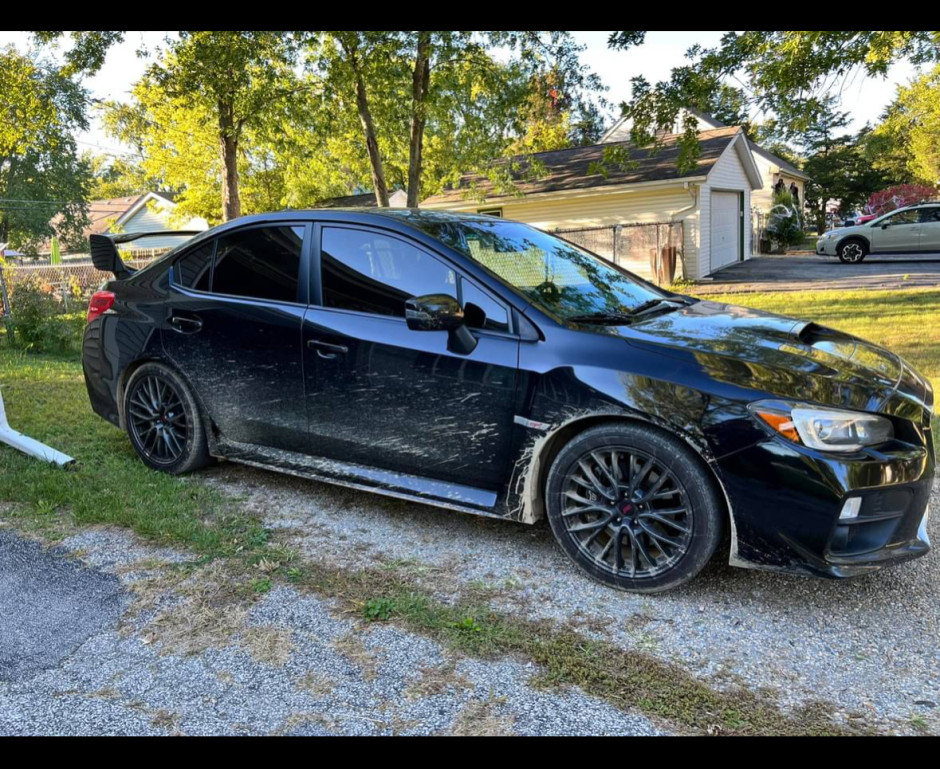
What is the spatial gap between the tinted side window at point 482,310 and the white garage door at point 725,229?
19.5 m

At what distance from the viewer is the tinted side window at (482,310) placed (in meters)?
3.49

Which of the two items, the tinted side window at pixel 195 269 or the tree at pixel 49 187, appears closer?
the tinted side window at pixel 195 269

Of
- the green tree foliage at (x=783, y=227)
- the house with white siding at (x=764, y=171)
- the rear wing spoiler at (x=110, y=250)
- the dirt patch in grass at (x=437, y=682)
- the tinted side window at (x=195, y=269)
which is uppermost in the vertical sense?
the house with white siding at (x=764, y=171)

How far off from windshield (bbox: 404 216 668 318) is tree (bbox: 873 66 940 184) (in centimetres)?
1259

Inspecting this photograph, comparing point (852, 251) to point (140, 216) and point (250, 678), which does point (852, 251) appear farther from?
point (140, 216)

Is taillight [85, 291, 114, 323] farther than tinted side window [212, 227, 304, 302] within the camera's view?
Yes

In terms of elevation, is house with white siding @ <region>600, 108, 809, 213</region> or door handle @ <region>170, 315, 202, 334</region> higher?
house with white siding @ <region>600, 108, 809, 213</region>

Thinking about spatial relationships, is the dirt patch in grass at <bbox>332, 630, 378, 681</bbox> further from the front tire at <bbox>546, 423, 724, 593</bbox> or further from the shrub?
the shrub

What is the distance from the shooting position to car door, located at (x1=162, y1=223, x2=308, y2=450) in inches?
160

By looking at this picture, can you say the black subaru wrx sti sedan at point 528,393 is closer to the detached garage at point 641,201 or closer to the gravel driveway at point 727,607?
the gravel driveway at point 727,607

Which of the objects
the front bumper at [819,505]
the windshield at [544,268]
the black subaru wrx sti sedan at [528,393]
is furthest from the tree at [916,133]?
the front bumper at [819,505]

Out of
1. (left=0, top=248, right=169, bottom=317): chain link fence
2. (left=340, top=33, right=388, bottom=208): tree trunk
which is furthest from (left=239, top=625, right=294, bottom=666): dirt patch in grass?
(left=340, top=33, right=388, bottom=208): tree trunk

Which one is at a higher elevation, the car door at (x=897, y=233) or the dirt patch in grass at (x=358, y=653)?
the car door at (x=897, y=233)

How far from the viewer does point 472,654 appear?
280 cm
